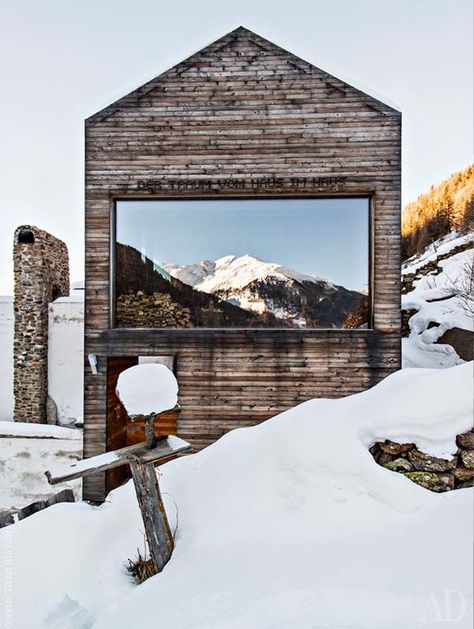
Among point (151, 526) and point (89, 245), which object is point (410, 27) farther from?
point (151, 526)

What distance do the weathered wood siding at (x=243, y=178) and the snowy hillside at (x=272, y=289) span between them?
0.36 m

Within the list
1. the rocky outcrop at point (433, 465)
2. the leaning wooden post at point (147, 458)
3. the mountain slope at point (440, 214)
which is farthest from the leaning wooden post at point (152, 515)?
the mountain slope at point (440, 214)

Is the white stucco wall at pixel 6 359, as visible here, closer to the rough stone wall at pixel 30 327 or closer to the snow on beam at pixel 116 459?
the rough stone wall at pixel 30 327

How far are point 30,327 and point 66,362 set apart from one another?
139cm

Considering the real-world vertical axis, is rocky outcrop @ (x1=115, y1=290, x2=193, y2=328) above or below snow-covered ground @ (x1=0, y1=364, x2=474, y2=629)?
above

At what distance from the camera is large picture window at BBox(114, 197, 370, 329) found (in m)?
6.39

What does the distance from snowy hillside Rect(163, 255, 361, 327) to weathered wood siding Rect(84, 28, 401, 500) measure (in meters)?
0.36

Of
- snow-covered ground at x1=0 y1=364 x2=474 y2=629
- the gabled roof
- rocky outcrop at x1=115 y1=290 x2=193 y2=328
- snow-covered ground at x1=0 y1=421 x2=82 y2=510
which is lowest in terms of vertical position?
snow-covered ground at x1=0 y1=421 x2=82 y2=510

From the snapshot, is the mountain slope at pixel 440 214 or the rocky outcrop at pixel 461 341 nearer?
the rocky outcrop at pixel 461 341

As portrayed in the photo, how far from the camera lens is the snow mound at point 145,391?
2.91 meters

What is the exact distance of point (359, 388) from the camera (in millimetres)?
6164

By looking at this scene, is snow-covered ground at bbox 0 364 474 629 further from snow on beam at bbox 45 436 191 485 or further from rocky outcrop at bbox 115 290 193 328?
rocky outcrop at bbox 115 290 193 328

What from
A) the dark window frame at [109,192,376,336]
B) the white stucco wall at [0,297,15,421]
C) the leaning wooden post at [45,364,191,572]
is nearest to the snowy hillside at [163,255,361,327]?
the dark window frame at [109,192,376,336]

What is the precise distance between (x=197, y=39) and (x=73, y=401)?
9.26 metres
